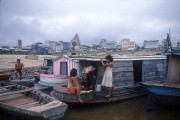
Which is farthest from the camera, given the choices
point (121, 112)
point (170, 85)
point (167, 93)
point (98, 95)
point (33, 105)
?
point (98, 95)

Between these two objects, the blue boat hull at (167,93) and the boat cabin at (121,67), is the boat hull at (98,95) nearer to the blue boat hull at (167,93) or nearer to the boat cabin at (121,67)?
the boat cabin at (121,67)

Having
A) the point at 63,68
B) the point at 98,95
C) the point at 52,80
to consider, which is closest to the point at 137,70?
the point at 98,95

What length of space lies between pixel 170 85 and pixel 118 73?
2634mm

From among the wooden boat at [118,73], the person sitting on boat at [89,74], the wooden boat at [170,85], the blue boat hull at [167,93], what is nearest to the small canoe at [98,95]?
the wooden boat at [118,73]

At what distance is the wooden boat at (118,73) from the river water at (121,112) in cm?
44

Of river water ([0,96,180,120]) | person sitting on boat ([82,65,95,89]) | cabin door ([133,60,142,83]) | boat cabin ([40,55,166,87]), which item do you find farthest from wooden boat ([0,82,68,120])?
cabin door ([133,60,142,83])

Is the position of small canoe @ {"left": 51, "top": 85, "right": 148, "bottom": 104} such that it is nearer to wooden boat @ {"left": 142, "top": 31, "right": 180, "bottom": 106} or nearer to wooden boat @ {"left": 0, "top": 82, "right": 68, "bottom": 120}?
wooden boat @ {"left": 0, "top": 82, "right": 68, "bottom": 120}

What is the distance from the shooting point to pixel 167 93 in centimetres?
903

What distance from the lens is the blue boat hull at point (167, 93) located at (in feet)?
29.0

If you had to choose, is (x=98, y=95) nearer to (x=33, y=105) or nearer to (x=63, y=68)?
(x=33, y=105)

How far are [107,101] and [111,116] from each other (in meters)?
1.17

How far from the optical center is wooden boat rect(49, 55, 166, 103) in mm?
9792

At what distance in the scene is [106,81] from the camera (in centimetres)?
1010

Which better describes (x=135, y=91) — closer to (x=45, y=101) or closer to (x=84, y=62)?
(x=84, y=62)
